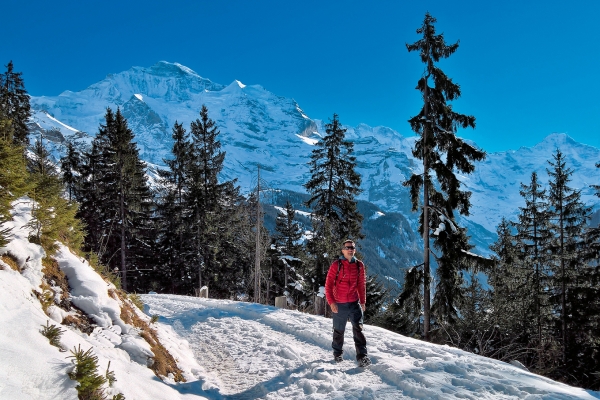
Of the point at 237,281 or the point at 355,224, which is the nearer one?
the point at 355,224

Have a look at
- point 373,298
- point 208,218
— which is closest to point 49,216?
point 373,298

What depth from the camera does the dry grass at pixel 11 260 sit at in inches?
162

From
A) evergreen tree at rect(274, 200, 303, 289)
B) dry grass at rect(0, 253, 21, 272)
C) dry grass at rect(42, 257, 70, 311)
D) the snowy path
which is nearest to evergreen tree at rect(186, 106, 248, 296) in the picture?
evergreen tree at rect(274, 200, 303, 289)

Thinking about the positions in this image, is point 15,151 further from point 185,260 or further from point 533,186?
point 533,186

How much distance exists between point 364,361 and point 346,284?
124cm

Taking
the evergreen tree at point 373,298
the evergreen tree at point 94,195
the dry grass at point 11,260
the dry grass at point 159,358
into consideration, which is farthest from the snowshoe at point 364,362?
the evergreen tree at point 94,195

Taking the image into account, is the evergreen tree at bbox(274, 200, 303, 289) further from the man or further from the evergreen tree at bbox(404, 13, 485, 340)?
the man

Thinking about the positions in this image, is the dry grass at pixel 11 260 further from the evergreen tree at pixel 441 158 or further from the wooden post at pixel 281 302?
the evergreen tree at pixel 441 158

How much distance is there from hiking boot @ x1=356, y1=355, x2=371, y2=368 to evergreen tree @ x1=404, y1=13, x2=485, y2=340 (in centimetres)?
856

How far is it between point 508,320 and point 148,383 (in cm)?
1830

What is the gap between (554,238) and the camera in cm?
2269

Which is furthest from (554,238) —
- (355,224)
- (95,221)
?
(95,221)

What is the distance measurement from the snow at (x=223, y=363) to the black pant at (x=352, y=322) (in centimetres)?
Answer: 30

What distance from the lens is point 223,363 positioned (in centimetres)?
694
